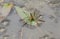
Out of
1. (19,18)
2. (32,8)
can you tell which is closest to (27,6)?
(32,8)

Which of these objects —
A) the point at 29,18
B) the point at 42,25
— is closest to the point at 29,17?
the point at 29,18

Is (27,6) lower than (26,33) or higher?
higher

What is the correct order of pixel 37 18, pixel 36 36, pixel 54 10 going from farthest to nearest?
pixel 54 10, pixel 37 18, pixel 36 36

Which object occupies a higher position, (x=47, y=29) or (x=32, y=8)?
(x=32, y=8)

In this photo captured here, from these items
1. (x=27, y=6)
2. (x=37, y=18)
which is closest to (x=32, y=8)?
(x=27, y=6)

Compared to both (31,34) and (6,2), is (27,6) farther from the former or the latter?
(31,34)

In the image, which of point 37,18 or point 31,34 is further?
point 37,18

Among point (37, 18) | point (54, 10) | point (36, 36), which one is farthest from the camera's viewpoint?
point (54, 10)

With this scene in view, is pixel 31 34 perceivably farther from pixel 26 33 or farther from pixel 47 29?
pixel 47 29

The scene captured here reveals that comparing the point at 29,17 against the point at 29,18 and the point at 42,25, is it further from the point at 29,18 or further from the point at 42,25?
the point at 42,25
